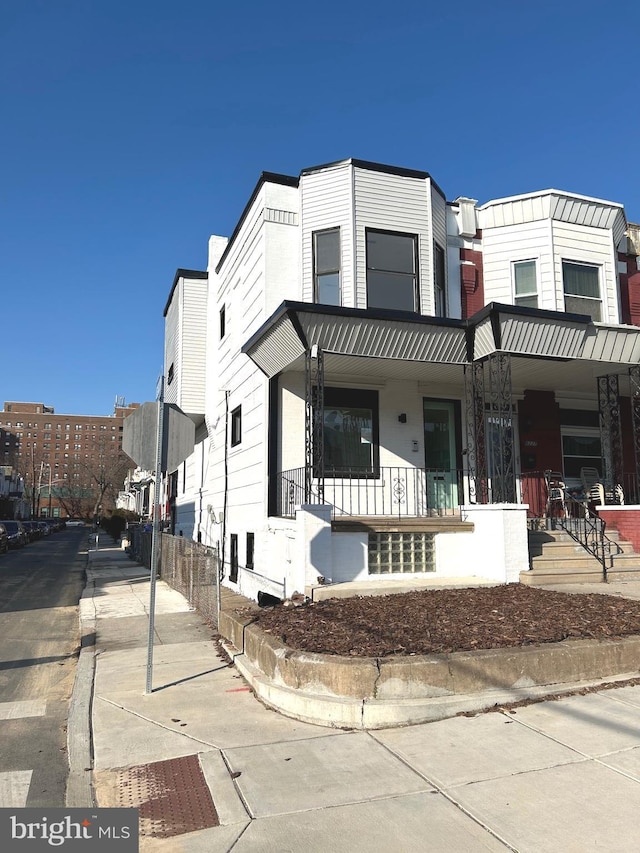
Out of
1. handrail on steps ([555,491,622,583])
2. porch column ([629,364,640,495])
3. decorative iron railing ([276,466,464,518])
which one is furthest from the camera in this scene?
porch column ([629,364,640,495])

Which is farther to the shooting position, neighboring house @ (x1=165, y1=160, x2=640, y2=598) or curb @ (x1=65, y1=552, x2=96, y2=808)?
neighboring house @ (x1=165, y1=160, x2=640, y2=598)

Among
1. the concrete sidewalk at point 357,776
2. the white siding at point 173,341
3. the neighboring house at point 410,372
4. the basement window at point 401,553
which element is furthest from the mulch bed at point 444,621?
the white siding at point 173,341

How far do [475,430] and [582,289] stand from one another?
14.6 ft

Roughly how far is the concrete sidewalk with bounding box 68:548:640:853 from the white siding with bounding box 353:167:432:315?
9.01 m

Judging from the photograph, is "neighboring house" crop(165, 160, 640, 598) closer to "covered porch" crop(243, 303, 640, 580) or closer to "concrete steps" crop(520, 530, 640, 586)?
"covered porch" crop(243, 303, 640, 580)

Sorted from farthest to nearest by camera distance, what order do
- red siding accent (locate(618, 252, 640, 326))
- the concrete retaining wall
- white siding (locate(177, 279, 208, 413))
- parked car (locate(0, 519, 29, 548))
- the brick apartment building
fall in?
the brick apartment building
parked car (locate(0, 519, 29, 548))
white siding (locate(177, 279, 208, 413))
red siding accent (locate(618, 252, 640, 326))
the concrete retaining wall

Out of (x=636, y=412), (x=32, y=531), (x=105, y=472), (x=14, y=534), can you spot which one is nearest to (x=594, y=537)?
(x=636, y=412)

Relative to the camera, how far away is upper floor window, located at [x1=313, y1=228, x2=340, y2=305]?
40.9 feet

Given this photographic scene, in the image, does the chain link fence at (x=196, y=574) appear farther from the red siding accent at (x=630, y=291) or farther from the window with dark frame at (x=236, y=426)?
the red siding accent at (x=630, y=291)

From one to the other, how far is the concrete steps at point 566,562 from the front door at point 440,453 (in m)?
2.13

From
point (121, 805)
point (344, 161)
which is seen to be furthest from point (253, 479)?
point (121, 805)

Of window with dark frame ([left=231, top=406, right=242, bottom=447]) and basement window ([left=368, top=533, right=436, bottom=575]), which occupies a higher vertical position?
window with dark frame ([left=231, top=406, right=242, bottom=447])

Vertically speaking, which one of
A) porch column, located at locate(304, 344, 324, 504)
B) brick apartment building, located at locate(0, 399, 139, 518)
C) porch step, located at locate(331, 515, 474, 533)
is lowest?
porch step, located at locate(331, 515, 474, 533)

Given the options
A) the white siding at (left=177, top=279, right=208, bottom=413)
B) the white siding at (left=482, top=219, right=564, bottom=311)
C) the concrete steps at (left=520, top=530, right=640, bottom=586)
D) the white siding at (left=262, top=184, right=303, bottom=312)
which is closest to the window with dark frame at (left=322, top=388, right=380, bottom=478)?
the white siding at (left=262, top=184, right=303, bottom=312)
